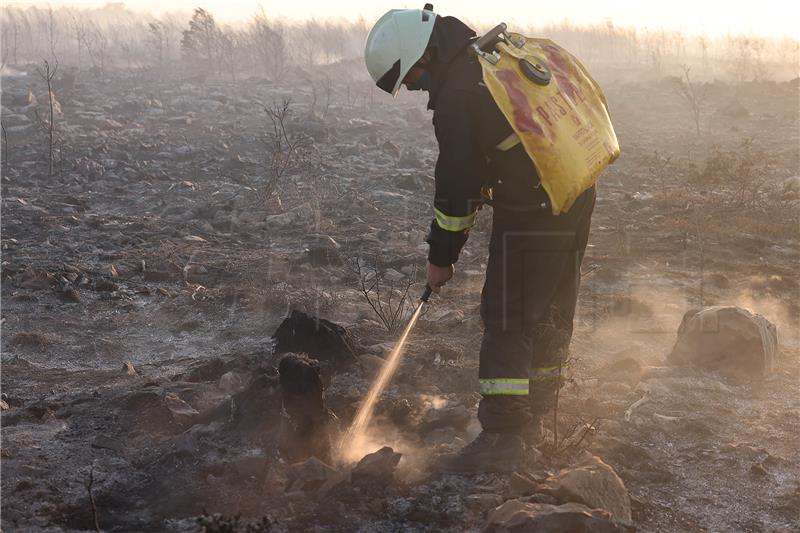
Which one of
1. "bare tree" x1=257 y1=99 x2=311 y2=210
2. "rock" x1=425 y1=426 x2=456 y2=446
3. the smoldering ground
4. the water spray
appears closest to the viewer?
the smoldering ground

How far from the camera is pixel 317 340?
371 centimetres

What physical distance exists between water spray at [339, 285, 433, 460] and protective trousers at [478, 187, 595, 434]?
0.36 meters

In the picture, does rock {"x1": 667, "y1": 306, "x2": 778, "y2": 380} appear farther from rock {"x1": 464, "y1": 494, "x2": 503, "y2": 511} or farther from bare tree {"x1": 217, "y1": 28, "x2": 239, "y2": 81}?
bare tree {"x1": 217, "y1": 28, "x2": 239, "y2": 81}

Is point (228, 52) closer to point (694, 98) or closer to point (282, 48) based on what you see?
point (282, 48)

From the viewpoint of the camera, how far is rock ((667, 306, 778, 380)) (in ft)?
12.0

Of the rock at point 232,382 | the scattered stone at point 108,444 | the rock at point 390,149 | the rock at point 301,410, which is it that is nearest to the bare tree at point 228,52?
the rock at point 390,149

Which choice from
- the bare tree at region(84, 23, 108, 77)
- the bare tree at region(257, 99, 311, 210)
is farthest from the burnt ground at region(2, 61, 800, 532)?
the bare tree at region(84, 23, 108, 77)

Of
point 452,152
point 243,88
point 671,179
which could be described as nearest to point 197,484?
point 452,152

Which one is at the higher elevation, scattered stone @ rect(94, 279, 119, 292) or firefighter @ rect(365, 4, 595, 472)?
firefighter @ rect(365, 4, 595, 472)

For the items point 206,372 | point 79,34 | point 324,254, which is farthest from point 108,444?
point 79,34

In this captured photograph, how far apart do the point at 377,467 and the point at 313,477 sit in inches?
9.1

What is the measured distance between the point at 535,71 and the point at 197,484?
1907 mm

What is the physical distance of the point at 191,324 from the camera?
4.43 metres

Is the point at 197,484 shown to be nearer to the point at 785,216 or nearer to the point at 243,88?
the point at 785,216
